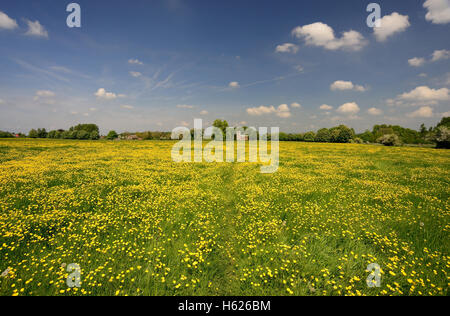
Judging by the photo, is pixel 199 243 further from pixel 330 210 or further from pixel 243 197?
pixel 330 210

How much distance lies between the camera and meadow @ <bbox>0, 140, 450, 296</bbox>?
4.95 meters

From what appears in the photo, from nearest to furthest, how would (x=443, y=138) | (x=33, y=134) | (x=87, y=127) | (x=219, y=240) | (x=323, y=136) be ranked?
(x=219, y=240) → (x=443, y=138) → (x=323, y=136) → (x=33, y=134) → (x=87, y=127)

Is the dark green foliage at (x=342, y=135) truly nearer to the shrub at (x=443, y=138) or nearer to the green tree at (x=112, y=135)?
the shrub at (x=443, y=138)

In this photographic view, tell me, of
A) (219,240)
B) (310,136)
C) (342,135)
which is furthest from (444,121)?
(219,240)

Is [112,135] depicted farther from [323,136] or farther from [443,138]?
[443,138]

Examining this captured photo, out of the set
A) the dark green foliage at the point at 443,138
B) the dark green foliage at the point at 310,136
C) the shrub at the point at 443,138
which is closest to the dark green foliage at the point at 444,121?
the dark green foliage at the point at 443,138

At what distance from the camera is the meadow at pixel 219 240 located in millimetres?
4949

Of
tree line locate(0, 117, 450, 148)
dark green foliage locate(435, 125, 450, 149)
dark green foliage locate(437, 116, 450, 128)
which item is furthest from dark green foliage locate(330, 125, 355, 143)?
dark green foliage locate(437, 116, 450, 128)

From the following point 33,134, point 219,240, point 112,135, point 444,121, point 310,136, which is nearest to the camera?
point 219,240

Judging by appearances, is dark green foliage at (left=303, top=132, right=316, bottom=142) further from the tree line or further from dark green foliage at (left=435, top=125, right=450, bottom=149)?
dark green foliage at (left=435, top=125, right=450, bottom=149)

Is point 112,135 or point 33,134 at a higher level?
point 112,135

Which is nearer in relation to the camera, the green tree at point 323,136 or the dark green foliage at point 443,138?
the dark green foliage at point 443,138

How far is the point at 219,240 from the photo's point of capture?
7004 millimetres

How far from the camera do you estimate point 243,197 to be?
11328 mm
